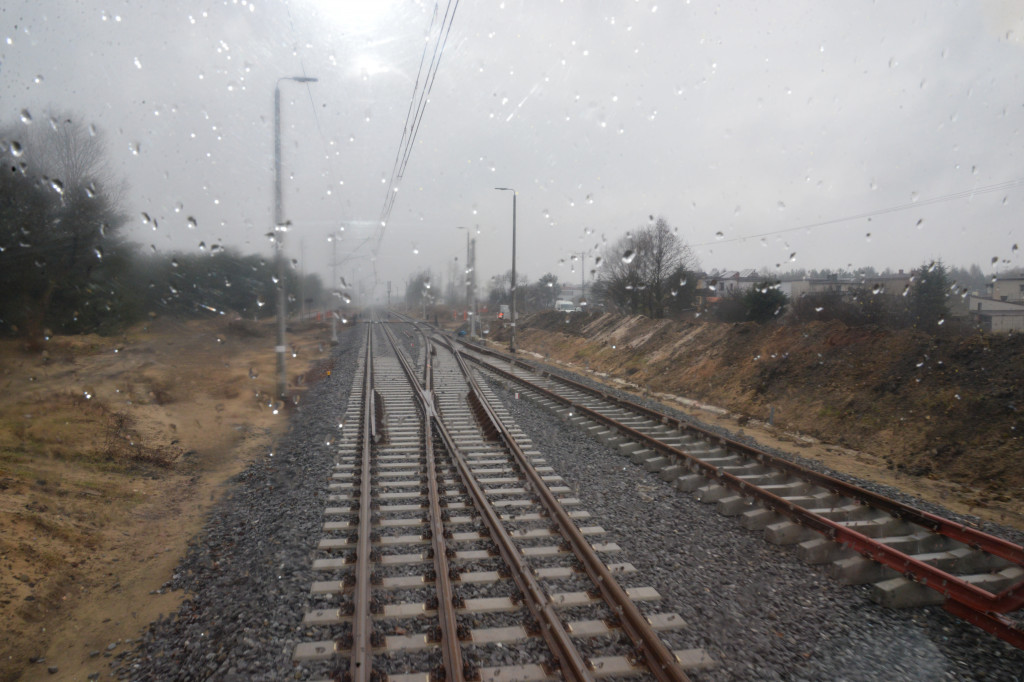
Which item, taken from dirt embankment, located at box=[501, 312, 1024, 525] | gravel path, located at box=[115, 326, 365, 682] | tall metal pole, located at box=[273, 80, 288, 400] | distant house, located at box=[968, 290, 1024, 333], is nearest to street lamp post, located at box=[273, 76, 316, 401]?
tall metal pole, located at box=[273, 80, 288, 400]

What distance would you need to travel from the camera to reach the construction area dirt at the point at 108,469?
4.42m

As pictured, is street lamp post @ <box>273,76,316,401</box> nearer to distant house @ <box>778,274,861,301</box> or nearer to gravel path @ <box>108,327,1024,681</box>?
gravel path @ <box>108,327,1024,681</box>

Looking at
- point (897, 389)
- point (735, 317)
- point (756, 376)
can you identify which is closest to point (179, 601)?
point (897, 389)

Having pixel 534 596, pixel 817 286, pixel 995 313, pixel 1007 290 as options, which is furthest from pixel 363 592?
pixel 817 286

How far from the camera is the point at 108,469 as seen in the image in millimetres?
8273

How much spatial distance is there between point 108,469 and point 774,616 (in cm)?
926

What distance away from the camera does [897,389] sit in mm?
11539

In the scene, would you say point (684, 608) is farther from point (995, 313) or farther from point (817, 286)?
point (817, 286)

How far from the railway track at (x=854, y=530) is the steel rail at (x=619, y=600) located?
2053 millimetres

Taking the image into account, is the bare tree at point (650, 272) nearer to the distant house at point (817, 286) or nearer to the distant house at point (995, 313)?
the distant house at point (817, 286)

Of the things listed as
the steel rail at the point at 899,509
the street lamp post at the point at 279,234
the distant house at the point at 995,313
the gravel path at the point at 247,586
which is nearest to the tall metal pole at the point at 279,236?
the street lamp post at the point at 279,234

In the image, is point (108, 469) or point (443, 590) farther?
point (108, 469)

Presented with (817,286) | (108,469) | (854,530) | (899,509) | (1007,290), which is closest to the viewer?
(854,530)

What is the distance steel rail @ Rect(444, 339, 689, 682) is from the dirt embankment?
5818 millimetres
